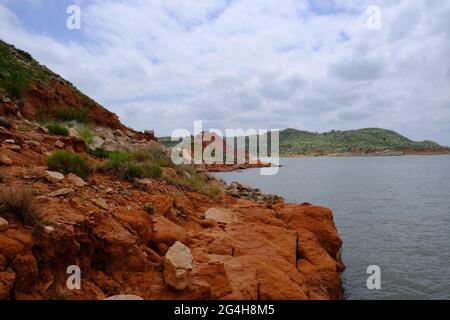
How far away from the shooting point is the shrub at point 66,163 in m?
7.61

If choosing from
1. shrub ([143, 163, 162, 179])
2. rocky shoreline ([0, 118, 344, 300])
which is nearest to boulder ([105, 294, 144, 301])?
rocky shoreline ([0, 118, 344, 300])

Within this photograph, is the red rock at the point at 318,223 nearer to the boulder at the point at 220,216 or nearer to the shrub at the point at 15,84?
the boulder at the point at 220,216

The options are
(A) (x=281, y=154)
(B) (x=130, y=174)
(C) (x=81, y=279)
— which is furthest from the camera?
(A) (x=281, y=154)

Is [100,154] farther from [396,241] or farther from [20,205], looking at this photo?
[396,241]

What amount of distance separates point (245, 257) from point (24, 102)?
13784mm

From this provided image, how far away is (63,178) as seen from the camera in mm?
7168

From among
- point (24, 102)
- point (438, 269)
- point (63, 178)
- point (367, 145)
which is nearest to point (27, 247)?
point (63, 178)

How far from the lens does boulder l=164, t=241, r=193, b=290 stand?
18.2ft

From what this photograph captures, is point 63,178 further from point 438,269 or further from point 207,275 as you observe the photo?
point 438,269

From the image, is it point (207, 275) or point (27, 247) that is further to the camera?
point (207, 275)

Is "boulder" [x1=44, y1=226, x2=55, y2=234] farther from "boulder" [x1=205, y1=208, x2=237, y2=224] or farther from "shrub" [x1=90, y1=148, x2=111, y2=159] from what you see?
"shrub" [x1=90, y1=148, x2=111, y2=159]

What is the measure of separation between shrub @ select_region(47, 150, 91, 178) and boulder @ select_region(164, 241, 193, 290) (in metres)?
3.11
